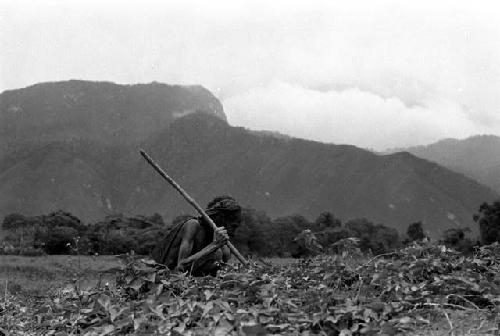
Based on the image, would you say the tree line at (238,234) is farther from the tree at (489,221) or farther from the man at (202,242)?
the man at (202,242)

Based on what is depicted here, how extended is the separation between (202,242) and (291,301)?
2685 millimetres

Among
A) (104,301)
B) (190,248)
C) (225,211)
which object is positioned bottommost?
(104,301)

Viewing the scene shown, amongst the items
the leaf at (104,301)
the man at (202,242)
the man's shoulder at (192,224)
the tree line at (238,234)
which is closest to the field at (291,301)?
the leaf at (104,301)

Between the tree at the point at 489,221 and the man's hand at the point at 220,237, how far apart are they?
152ft

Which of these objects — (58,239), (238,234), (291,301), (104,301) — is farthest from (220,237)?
(58,239)

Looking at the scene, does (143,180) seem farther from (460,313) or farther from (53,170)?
(460,313)

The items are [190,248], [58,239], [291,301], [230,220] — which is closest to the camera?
[291,301]

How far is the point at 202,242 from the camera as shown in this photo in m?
8.59

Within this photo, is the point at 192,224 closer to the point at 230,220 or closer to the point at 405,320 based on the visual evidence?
the point at 230,220

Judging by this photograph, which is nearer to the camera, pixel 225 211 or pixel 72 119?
pixel 225 211

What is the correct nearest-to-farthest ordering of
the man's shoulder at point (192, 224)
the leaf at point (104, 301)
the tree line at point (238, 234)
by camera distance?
the leaf at point (104, 301)
the man's shoulder at point (192, 224)
the tree line at point (238, 234)

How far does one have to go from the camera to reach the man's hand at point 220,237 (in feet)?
26.9

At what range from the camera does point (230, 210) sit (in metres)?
8.59

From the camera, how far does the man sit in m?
8.21
